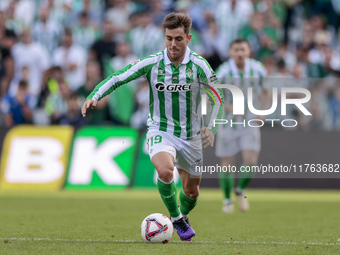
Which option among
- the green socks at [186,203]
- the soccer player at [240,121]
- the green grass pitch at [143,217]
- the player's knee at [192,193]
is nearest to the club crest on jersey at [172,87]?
the player's knee at [192,193]

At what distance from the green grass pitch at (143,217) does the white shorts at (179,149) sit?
765mm

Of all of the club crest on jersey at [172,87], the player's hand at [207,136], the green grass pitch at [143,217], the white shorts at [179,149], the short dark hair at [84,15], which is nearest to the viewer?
the green grass pitch at [143,217]

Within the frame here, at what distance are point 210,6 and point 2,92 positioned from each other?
18.4ft

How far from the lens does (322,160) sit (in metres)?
13.2

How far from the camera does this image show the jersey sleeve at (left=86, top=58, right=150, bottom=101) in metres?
6.18

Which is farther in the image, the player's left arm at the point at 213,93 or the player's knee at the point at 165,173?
the player's left arm at the point at 213,93

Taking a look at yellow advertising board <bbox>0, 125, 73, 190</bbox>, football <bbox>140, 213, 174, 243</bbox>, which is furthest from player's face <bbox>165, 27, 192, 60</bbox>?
yellow advertising board <bbox>0, 125, 73, 190</bbox>

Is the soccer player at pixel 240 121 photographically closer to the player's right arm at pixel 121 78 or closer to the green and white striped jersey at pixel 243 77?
the green and white striped jersey at pixel 243 77

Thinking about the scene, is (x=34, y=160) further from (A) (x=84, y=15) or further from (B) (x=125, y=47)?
(A) (x=84, y=15)

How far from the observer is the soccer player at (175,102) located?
6.23 meters

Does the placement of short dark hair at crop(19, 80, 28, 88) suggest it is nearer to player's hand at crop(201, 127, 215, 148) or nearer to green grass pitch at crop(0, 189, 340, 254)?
green grass pitch at crop(0, 189, 340, 254)

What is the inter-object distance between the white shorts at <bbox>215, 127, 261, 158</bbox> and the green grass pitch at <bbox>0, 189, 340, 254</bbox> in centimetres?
99

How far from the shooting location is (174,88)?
6391 mm

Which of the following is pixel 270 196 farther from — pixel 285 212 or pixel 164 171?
pixel 164 171
